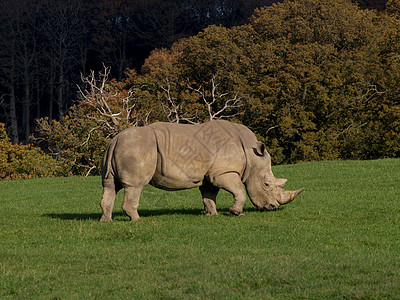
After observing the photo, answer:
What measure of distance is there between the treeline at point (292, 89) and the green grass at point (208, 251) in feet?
72.1

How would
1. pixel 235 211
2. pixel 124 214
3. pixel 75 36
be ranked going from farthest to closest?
1. pixel 75 36
2. pixel 124 214
3. pixel 235 211

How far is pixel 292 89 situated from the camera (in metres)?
45.8

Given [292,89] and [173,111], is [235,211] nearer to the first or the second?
[173,111]

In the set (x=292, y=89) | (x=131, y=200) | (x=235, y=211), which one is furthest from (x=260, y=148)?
(x=292, y=89)

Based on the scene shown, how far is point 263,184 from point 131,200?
3.39 metres

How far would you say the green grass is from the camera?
31.8 ft

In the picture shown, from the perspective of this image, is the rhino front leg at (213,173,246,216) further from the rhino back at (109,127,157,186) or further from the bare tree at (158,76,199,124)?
the bare tree at (158,76,199,124)

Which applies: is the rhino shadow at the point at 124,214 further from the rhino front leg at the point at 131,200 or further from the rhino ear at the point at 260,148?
the rhino ear at the point at 260,148

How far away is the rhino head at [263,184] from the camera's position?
16.7 meters

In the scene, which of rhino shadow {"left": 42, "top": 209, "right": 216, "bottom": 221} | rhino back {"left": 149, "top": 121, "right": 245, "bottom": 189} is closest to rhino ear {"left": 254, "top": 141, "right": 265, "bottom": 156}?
rhino back {"left": 149, "top": 121, "right": 245, "bottom": 189}

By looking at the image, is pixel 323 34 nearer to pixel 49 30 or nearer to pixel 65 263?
pixel 49 30

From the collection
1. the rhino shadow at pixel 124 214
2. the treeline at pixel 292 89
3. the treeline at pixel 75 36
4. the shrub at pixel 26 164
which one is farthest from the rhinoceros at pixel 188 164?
the treeline at pixel 75 36

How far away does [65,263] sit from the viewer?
11.7 meters

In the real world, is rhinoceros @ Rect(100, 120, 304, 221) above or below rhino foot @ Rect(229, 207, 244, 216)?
above
